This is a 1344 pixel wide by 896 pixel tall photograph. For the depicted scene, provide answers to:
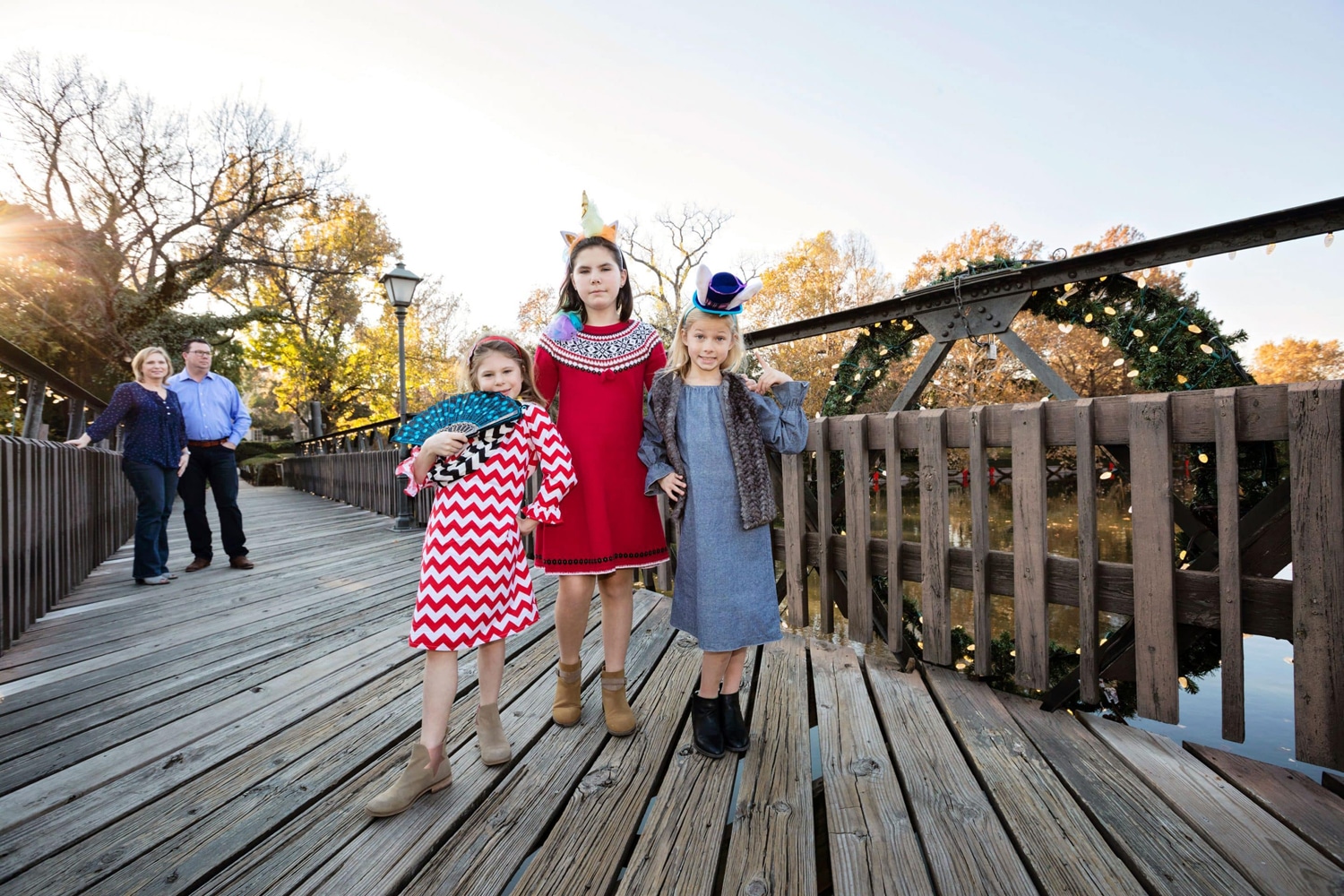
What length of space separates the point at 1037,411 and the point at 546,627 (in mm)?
2427

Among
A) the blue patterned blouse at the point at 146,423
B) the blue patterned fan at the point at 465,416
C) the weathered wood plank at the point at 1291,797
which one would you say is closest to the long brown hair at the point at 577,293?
the blue patterned fan at the point at 465,416

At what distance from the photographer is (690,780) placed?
5.66ft

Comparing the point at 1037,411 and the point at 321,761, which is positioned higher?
the point at 1037,411

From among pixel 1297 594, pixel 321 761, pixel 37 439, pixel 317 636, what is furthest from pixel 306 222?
pixel 1297 594

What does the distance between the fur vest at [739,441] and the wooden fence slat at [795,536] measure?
2.99 feet

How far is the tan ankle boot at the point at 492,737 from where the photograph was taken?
1831 mm

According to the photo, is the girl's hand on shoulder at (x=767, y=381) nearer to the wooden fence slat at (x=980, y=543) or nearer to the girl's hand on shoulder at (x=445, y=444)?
the wooden fence slat at (x=980, y=543)

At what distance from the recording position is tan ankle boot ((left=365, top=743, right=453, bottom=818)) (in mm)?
1575

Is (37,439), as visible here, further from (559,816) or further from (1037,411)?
(1037,411)

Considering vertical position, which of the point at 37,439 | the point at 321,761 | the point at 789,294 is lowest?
the point at 321,761

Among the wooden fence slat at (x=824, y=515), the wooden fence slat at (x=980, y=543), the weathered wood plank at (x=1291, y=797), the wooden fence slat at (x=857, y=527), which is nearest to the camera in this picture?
the weathered wood plank at (x=1291, y=797)

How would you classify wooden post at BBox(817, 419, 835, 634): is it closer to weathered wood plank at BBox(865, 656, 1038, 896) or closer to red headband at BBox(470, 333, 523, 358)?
weathered wood plank at BBox(865, 656, 1038, 896)

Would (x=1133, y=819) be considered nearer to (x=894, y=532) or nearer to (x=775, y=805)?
(x=775, y=805)

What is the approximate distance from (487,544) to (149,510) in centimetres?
402
